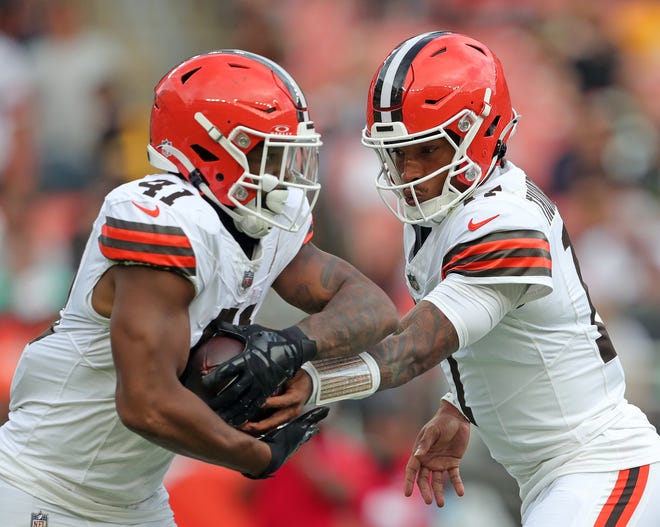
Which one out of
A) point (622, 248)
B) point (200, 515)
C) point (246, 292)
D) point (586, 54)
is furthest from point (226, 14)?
point (246, 292)

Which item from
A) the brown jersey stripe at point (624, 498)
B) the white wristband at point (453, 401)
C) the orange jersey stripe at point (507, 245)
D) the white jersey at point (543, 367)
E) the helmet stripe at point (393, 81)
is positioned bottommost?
the white wristband at point (453, 401)

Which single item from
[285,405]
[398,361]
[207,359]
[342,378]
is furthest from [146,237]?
[398,361]

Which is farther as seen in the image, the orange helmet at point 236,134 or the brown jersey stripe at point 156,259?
the orange helmet at point 236,134

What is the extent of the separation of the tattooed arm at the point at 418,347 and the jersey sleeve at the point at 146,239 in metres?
0.68

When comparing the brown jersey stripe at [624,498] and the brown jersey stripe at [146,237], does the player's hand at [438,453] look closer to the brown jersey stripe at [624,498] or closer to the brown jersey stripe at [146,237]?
the brown jersey stripe at [624,498]

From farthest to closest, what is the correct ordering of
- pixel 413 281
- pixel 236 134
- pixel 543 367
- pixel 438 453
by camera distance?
pixel 438 453, pixel 413 281, pixel 543 367, pixel 236 134

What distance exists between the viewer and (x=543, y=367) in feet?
11.4

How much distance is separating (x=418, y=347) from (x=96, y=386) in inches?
36.1

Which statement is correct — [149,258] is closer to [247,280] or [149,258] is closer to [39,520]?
[247,280]

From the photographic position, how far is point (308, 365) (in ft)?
10.6

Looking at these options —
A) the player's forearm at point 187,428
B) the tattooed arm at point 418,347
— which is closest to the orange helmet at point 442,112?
the tattooed arm at point 418,347

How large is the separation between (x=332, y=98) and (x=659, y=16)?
264 centimetres

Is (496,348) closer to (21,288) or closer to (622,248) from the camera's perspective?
(622,248)

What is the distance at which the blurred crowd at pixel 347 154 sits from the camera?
5648 millimetres
